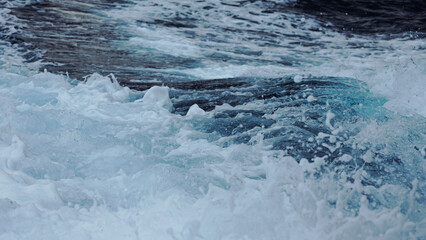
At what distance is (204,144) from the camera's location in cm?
306

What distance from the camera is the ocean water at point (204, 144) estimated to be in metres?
2.05

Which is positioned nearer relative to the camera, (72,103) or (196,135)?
(196,135)

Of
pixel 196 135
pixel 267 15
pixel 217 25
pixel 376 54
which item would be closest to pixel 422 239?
pixel 196 135

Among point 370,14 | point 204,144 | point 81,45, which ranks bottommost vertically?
point 81,45

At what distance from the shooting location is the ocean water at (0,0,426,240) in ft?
6.74

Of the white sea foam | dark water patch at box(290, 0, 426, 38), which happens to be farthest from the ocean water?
dark water patch at box(290, 0, 426, 38)

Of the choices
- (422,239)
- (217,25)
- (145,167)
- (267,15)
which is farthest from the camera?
(267,15)

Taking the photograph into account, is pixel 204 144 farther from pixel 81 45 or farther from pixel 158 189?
pixel 81 45

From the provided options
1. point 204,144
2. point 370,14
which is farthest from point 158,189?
point 370,14

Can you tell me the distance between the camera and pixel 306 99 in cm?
395

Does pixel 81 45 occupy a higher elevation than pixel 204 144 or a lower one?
lower

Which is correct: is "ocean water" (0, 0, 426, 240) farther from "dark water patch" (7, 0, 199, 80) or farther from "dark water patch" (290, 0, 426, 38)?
"dark water patch" (290, 0, 426, 38)

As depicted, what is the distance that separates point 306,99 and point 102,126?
1.73 metres

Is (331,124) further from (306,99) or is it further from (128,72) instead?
(128,72)
